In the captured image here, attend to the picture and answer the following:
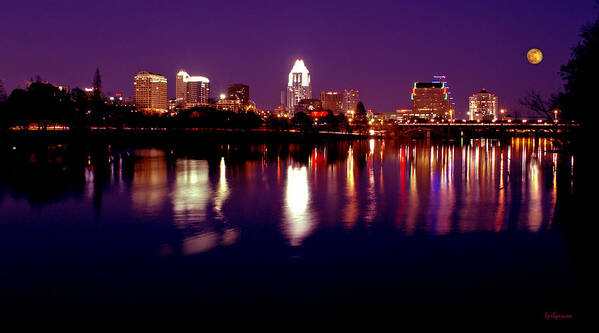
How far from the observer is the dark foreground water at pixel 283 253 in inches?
418

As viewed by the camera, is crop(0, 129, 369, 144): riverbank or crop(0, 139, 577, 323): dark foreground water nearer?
crop(0, 139, 577, 323): dark foreground water

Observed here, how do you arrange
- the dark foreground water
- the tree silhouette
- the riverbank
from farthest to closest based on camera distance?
the riverbank → the tree silhouette → the dark foreground water

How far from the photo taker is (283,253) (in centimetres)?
1466

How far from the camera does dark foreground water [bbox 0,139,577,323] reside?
34.8ft

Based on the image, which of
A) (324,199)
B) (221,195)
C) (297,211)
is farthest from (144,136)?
(297,211)

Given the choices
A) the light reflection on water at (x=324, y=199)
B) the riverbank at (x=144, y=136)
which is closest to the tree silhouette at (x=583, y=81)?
the light reflection on water at (x=324, y=199)

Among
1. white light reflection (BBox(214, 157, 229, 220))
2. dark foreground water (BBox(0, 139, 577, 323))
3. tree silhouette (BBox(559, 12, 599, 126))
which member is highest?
tree silhouette (BBox(559, 12, 599, 126))

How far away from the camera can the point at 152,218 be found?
1992cm

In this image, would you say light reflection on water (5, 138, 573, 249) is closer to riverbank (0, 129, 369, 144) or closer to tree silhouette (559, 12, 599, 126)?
tree silhouette (559, 12, 599, 126)

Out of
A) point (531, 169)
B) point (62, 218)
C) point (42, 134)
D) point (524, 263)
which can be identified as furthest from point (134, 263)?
point (42, 134)

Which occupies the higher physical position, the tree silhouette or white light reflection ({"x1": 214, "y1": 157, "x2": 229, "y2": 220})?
the tree silhouette

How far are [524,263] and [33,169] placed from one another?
3449cm

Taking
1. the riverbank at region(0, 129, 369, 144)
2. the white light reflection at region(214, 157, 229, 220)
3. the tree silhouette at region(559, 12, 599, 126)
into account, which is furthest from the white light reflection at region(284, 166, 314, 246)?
the riverbank at region(0, 129, 369, 144)

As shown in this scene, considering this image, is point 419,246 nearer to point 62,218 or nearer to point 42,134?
point 62,218
